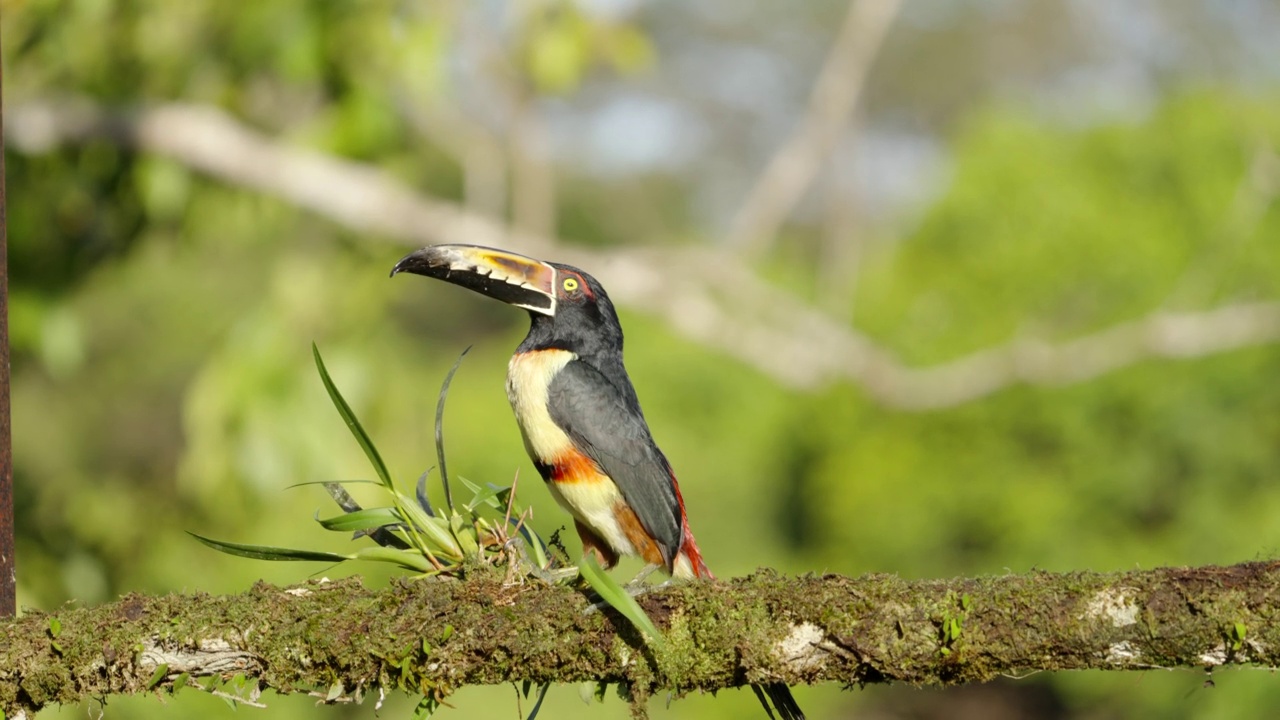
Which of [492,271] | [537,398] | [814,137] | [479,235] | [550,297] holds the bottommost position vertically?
[537,398]

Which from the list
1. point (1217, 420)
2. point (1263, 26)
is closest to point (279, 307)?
point (1217, 420)

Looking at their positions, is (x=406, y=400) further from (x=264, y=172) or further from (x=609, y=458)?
(x=609, y=458)

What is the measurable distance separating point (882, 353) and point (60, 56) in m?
3.91

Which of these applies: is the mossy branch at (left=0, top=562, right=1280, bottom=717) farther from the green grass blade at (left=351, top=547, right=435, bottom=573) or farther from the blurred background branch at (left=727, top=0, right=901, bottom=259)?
the blurred background branch at (left=727, top=0, right=901, bottom=259)

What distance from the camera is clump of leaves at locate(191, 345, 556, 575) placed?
114 inches

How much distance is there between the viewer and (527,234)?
235 inches

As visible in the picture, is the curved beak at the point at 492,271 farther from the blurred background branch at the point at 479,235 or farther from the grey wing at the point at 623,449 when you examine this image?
the blurred background branch at the point at 479,235

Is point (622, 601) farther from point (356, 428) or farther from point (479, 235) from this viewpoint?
point (479, 235)

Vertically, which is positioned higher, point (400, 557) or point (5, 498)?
point (400, 557)

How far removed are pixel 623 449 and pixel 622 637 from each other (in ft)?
3.42

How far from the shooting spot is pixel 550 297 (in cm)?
380

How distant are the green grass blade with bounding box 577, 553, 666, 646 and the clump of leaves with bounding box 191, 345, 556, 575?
0.35 meters

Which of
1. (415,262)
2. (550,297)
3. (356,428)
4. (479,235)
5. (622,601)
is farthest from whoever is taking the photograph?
(479,235)

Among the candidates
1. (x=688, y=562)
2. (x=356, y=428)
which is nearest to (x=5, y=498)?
(x=356, y=428)
